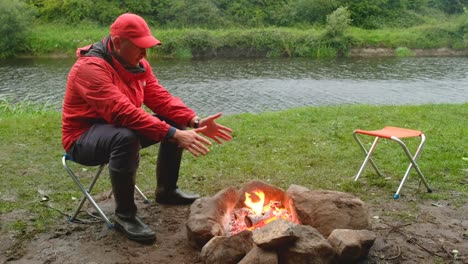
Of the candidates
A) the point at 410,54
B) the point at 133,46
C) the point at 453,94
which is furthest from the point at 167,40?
the point at 133,46

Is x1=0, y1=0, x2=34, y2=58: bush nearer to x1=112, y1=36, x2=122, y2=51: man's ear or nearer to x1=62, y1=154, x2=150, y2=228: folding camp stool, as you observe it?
x1=62, y1=154, x2=150, y2=228: folding camp stool

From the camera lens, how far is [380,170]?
5996 mm

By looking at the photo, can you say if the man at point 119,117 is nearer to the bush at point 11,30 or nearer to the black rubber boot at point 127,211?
the black rubber boot at point 127,211

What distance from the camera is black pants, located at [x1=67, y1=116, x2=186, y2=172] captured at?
11.8 ft

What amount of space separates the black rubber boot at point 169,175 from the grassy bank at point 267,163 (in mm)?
571

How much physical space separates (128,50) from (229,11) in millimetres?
35384

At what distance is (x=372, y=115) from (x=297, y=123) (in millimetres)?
1778

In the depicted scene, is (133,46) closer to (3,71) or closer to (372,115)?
(372,115)

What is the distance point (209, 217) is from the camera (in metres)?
3.74

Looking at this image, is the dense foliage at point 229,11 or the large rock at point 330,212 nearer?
the large rock at point 330,212

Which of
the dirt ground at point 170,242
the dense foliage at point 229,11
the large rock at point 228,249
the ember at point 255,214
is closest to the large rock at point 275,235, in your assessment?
the large rock at point 228,249

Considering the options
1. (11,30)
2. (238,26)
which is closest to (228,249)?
(11,30)

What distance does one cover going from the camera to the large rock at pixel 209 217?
3.64 m

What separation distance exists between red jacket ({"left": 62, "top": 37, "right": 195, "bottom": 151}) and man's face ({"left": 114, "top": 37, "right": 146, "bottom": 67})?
74 millimetres
